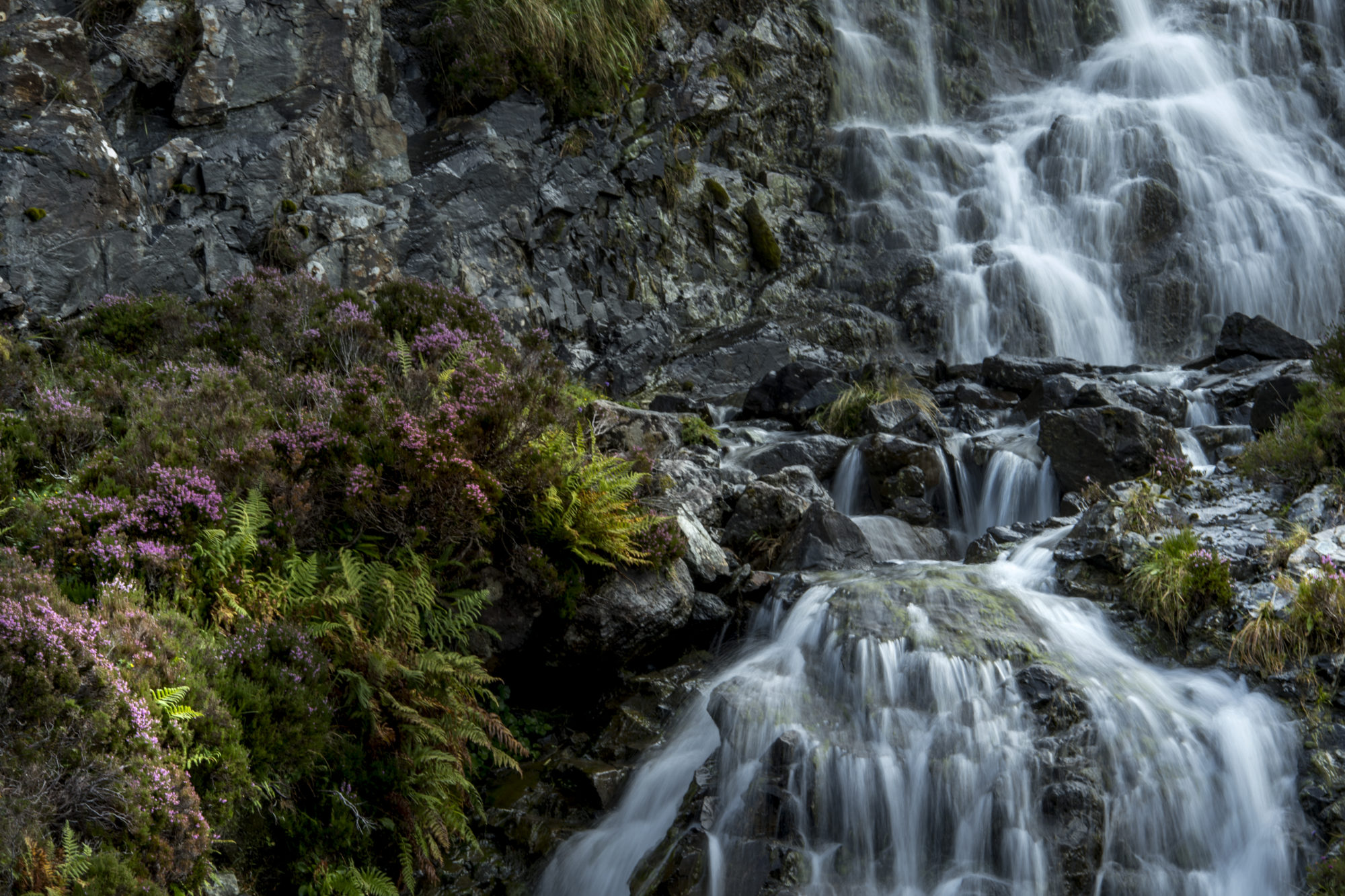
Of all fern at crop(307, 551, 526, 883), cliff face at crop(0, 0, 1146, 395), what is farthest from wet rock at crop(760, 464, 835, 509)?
cliff face at crop(0, 0, 1146, 395)

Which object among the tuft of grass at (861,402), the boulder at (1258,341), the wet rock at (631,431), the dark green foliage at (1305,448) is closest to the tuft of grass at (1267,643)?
the dark green foliage at (1305,448)

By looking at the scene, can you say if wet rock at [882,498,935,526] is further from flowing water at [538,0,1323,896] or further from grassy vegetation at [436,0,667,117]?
grassy vegetation at [436,0,667,117]

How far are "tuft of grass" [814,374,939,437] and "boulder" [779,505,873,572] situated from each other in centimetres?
397

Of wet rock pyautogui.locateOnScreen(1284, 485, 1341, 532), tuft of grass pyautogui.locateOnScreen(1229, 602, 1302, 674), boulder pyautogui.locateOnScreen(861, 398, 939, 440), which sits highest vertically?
boulder pyautogui.locateOnScreen(861, 398, 939, 440)

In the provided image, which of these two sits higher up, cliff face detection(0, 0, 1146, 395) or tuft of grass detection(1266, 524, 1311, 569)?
Answer: cliff face detection(0, 0, 1146, 395)

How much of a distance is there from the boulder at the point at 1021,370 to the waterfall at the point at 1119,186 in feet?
7.73

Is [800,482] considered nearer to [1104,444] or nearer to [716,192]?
[1104,444]

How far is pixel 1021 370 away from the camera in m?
13.8

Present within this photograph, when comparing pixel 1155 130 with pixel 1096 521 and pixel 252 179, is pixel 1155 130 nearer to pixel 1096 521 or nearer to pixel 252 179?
pixel 1096 521

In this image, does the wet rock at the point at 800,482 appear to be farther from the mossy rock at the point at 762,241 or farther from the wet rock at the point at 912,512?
the mossy rock at the point at 762,241

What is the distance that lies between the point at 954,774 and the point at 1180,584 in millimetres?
2605

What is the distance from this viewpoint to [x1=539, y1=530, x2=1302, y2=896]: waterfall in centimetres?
479

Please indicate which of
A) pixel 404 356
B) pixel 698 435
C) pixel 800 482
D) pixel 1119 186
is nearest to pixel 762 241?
pixel 698 435

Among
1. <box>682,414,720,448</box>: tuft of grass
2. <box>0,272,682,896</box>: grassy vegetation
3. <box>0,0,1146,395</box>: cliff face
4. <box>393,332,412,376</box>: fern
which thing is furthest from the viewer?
<box>682,414,720,448</box>: tuft of grass
